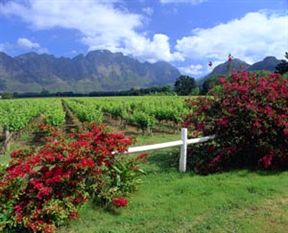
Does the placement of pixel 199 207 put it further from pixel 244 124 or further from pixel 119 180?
pixel 244 124

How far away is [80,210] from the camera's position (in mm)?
6609

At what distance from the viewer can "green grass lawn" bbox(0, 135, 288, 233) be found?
613 cm

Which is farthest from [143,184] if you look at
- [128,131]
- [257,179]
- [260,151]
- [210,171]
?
[128,131]

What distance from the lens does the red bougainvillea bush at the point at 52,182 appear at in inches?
233

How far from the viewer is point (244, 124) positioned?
9.24m

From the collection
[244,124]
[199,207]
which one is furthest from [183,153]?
[199,207]

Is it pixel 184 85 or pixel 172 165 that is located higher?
pixel 184 85

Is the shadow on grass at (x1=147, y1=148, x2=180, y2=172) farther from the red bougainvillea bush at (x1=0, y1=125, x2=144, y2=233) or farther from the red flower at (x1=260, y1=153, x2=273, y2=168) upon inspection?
the red bougainvillea bush at (x1=0, y1=125, x2=144, y2=233)

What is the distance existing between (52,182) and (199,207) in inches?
99.7

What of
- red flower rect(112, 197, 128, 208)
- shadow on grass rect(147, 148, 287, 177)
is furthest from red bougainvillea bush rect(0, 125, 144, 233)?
shadow on grass rect(147, 148, 287, 177)

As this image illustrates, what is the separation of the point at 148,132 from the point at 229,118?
11648mm

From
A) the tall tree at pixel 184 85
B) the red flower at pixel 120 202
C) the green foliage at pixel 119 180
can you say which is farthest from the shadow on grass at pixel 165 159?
the tall tree at pixel 184 85

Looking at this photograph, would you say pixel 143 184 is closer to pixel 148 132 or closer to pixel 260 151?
pixel 260 151

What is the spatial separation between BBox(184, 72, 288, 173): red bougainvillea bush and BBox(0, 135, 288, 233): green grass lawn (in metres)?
0.54
